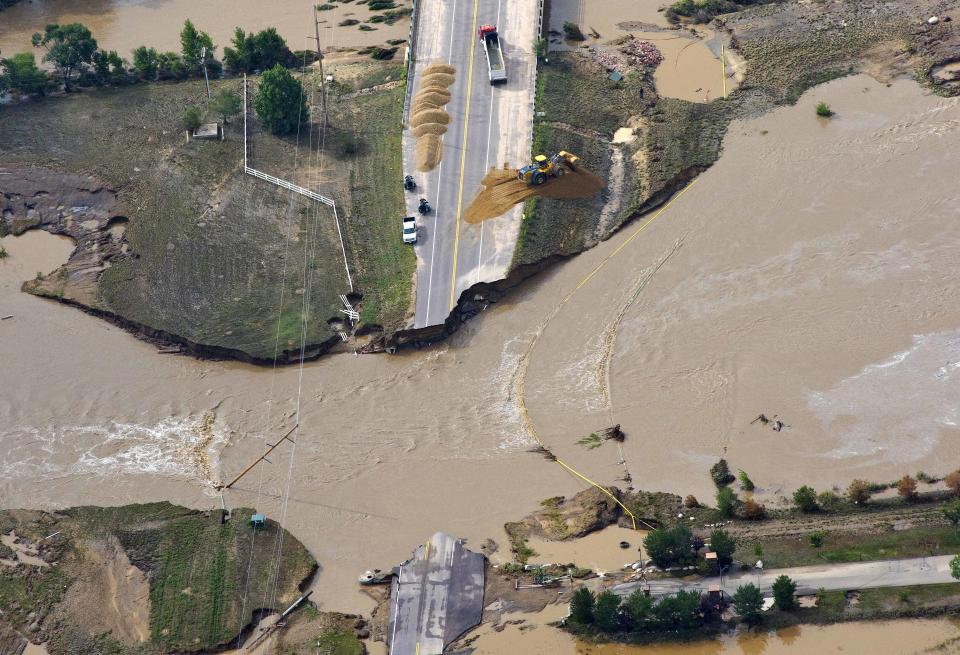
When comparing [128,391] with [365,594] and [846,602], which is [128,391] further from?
[846,602]

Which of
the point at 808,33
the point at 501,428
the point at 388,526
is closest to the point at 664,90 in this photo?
the point at 808,33

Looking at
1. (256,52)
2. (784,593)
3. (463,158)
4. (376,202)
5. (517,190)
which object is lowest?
(784,593)

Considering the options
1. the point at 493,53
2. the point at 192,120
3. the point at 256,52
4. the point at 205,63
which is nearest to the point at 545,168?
the point at 493,53

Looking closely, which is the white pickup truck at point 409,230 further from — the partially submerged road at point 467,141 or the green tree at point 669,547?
the green tree at point 669,547

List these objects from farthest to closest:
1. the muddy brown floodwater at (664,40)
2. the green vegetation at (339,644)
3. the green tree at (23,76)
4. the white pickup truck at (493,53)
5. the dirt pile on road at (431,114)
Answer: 1. the green tree at (23,76)
2. the muddy brown floodwater at (664,40)
3. the white pickup truck at (493,53)
4. the dirt pile on road at (431,114)
5. the green vegetation at (339,644)

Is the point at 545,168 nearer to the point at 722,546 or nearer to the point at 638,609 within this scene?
the point at 722,546

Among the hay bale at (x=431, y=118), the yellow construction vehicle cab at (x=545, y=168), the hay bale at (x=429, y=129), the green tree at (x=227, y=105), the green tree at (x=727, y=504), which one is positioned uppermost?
the green tree at (x=227, y=105)

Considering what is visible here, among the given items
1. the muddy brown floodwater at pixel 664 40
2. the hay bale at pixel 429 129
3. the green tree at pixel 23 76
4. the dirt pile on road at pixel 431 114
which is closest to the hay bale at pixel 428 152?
the dirt pile on road at pixel 431 114
